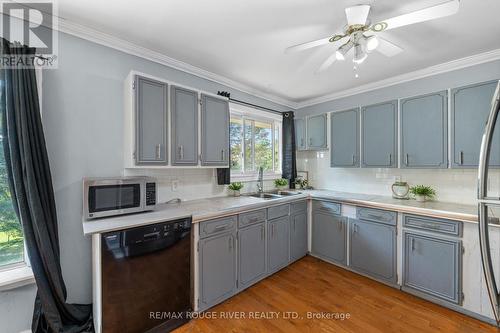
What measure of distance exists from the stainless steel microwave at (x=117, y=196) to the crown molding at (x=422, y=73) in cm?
299

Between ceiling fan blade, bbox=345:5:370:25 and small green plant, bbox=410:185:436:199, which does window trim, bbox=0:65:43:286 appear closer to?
ceiling fan blade, bbox=345:5:370:25

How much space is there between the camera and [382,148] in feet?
9.52

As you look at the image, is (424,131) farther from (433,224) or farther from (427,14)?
(427,14)

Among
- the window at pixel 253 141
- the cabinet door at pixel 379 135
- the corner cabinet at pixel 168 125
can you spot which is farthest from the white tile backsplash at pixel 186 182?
the cabinet door at pixel 379 135

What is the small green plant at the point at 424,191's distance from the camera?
2.65m

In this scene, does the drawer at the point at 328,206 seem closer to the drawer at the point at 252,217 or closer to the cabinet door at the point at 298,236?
the cabinet door at the point at 298,236

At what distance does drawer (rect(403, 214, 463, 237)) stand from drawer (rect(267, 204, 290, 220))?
1.29m

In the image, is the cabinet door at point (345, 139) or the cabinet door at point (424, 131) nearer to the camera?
the cabinet door at point (424, 131)

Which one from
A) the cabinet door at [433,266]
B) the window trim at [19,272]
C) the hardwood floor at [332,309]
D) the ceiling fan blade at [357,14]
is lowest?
the hardwood floor at [332,309]

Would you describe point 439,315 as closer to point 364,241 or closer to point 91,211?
point 364,241

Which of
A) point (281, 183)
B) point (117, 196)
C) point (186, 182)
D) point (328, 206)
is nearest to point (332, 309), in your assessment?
point (328, 206)

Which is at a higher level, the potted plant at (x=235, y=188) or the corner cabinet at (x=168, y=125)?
the corner cabinet at (x=168, y=125)

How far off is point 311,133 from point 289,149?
439 millimetres

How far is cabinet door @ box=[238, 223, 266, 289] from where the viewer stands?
7.97 feet
